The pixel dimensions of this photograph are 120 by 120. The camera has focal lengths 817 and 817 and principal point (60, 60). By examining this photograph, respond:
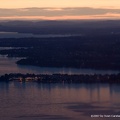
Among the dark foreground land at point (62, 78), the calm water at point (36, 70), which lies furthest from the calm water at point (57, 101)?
the calm water at point (36, 70)

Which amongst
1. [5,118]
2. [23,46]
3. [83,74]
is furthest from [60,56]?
[5,118]

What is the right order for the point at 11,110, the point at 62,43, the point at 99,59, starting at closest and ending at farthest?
the point at 11,110
the point at 99,59
the point at 62,43

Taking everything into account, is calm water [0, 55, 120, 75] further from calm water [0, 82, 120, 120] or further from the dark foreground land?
calm water [0, 82, 120, 120]

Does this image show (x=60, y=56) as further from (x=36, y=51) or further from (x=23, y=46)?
(x=23, y=46)

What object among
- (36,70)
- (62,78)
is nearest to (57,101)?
(62,78)

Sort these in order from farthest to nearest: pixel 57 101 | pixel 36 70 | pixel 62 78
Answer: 1. pixel 36 70
2. pixel 62 78
3. pixel 57 101

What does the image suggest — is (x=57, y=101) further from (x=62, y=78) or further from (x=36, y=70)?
(x=36, y=70)
